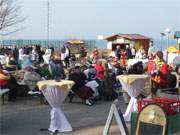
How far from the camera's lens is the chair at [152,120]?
767 cm

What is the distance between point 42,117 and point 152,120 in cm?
452

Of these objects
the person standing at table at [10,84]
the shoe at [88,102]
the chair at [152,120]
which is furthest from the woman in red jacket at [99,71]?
the chair at [152,120]

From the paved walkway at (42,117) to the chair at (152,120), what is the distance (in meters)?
1.64

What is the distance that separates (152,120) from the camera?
7.72m

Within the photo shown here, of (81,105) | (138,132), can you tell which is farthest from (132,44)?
(138,132)

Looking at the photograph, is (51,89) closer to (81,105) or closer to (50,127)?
(50,127)

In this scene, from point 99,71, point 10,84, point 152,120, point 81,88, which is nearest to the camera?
point 152,120

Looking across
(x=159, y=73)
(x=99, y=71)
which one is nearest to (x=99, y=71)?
(x=99, y=71)

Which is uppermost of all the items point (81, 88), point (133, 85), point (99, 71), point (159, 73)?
point (159, 73)

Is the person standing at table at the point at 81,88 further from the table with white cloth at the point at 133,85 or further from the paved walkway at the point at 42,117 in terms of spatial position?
the table with white cloth at the point at 133,85

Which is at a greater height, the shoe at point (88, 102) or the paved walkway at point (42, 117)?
the shoe at point (88, 102)

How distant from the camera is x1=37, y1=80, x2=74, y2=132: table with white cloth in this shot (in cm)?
990

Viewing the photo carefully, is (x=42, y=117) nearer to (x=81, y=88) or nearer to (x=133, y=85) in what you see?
(x=133, y=85)

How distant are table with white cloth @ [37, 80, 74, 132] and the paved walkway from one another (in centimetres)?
22
